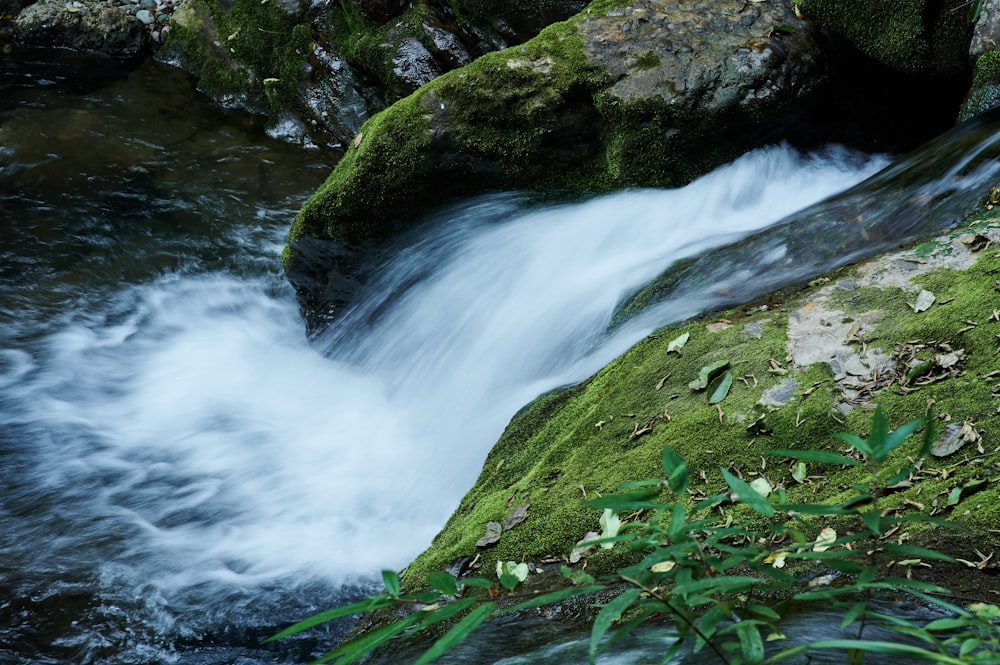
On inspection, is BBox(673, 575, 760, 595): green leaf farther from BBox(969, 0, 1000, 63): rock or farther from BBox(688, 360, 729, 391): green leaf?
BBox(969, 0, 1000, 63): rock

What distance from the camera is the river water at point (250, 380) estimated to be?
4242mm

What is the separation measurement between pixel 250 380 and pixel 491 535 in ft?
12.5

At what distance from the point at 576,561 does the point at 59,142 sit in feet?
29.6

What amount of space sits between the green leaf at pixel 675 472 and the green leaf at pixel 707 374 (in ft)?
6.56

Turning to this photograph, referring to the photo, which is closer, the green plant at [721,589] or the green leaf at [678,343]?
the green plant at [721,589]

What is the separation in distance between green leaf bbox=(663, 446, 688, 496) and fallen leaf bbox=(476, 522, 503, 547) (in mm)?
1884

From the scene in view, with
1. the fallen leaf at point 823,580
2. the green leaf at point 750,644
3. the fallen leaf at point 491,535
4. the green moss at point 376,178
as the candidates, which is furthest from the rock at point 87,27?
the green leaf at point 750,644

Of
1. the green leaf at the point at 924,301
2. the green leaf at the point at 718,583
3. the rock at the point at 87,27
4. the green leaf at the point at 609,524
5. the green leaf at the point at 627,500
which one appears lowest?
the green leaf at the point at 924,301

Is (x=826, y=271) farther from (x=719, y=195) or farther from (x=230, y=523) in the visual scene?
(x=230, y=523)

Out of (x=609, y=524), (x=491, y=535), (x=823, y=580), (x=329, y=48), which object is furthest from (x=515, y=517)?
(x=329, y=48)

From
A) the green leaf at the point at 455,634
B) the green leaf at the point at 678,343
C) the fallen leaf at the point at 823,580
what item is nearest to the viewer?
the green leaf at the point at 455,634

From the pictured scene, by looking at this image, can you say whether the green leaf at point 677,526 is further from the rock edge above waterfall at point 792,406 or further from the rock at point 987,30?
the rock at point 987,30

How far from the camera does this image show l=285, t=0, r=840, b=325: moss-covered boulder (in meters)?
A: 5.78

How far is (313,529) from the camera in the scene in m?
4.66
